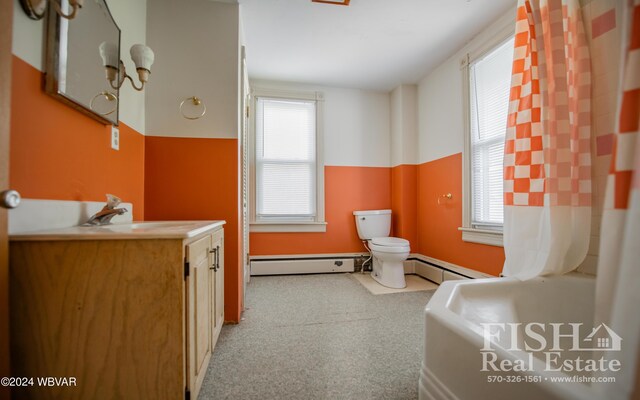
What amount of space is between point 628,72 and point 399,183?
2.41 metres

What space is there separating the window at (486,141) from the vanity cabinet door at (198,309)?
208cm

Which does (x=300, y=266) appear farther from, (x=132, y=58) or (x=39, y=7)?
(x=39, y=7)

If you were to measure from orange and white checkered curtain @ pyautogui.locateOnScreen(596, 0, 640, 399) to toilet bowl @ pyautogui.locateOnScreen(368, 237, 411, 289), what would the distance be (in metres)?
1.76

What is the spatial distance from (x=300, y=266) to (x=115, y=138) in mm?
2120

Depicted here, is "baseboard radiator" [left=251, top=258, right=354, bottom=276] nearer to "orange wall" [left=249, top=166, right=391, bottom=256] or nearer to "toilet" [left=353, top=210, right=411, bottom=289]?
"orange wall" [left=249, top=166, right=391, bottom=256]

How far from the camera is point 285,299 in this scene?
2.15 m

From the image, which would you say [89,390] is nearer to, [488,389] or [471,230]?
[488,389]

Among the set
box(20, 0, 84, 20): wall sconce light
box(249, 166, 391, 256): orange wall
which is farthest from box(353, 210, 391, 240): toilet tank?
box(20, 0, 84, 20): wall sconce light

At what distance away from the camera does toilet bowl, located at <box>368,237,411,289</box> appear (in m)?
2.39

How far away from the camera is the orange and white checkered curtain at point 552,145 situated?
1.13 meters

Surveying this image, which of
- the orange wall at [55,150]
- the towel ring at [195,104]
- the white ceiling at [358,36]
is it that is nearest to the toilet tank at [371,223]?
the white ceiling at [358,36]

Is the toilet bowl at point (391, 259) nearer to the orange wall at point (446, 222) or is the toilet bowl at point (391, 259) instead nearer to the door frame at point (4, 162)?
the orange wall at point (446, 222)

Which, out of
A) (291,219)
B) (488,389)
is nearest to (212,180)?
(291,219)

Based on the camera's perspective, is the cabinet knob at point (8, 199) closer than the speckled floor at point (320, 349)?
Yes
